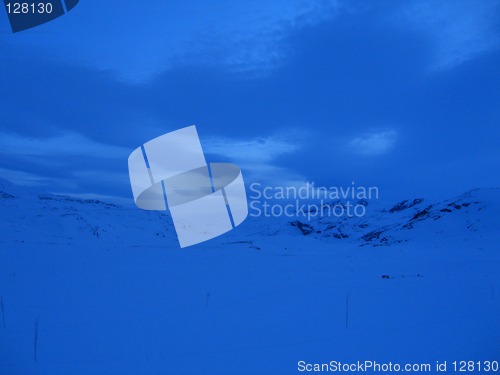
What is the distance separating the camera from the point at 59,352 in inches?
204

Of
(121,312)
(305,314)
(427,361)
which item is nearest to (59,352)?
(121,312)

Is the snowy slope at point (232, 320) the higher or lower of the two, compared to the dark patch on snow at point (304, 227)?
higher

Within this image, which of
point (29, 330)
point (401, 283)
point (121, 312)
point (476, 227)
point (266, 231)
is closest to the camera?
point (29, 330)

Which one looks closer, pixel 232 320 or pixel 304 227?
pixel 232 320

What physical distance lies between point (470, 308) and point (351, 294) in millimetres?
2664

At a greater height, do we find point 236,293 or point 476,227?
point 236,293

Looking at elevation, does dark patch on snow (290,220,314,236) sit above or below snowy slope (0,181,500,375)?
below

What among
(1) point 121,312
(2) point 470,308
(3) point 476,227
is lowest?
(3) point 476,227

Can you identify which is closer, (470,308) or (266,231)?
(470,308)

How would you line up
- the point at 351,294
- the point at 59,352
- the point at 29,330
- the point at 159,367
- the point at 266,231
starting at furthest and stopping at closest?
1. the point at 266,231
2. the point at 351,294
3. the point at 29,330
4. the point at 59,352
5. the point at 159,367

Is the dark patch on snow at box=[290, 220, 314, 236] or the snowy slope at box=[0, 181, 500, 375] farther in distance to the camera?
the dark patch on snow at box=[290, 220, 314, 236]

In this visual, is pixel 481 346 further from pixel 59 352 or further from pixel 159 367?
pixel 59 352

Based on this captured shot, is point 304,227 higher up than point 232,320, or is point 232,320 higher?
point 232,320

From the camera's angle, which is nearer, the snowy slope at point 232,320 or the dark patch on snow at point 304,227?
the snowy slope at point 232,320
